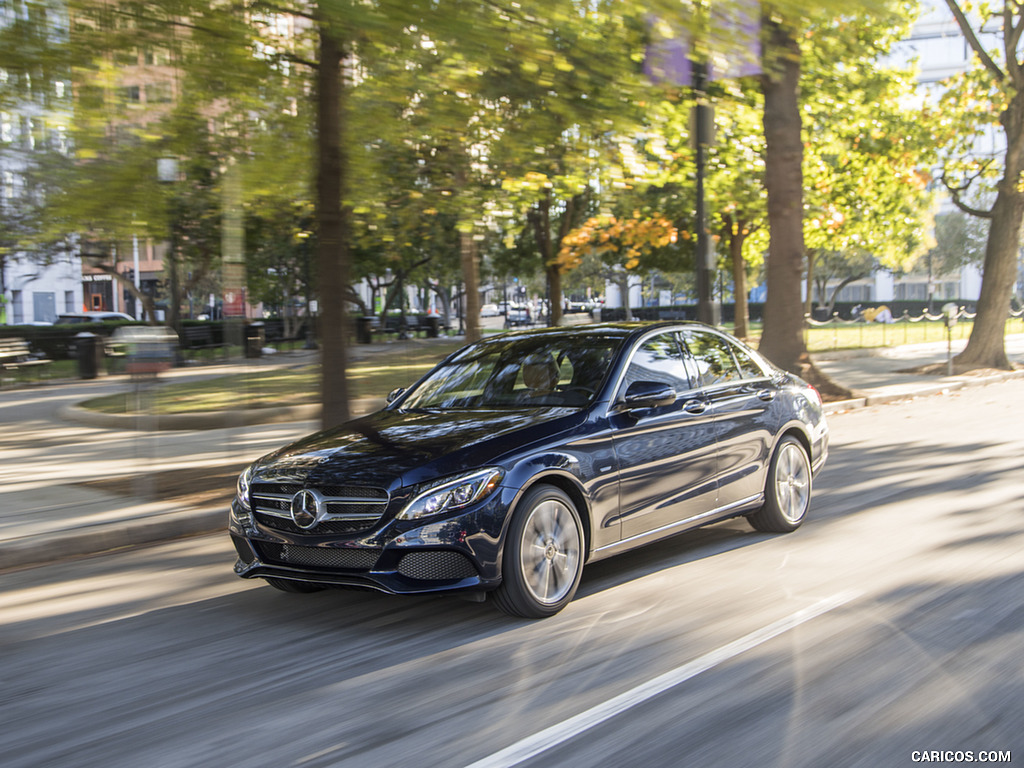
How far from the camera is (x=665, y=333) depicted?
696cm

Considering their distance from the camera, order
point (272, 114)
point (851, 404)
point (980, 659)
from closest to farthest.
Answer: point (980, 659) → point (272, 114) → point (851, 404)

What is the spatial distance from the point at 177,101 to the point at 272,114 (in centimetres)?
108

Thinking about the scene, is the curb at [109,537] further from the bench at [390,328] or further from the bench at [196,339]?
the bench at [390,328]

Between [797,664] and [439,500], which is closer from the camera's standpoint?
[797,664]

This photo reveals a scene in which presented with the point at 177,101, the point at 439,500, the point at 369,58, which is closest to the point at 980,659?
the point at 439,500

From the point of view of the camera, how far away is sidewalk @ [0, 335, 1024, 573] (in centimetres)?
814

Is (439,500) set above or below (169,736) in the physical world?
→ above

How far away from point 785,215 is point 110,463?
10.8 meters

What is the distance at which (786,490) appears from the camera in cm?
750

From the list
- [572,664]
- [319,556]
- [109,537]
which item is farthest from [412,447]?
[109,537]

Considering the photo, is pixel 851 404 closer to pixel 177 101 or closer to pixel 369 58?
pixel 369 58

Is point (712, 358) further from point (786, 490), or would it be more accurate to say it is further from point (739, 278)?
point (739, 278)

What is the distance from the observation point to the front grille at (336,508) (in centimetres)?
519

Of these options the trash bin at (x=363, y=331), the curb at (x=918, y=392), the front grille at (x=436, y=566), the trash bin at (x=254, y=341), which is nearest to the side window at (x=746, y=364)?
the front grille at (x=436, y=566)
